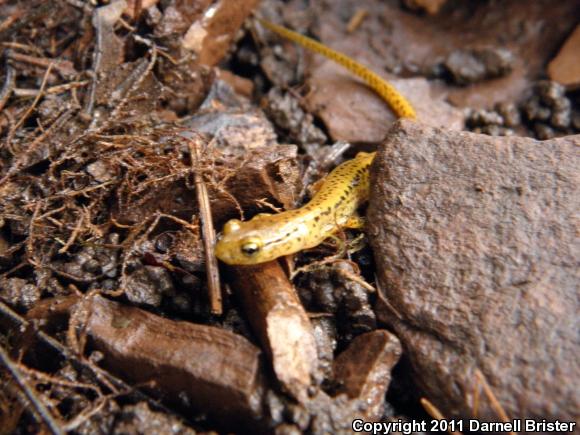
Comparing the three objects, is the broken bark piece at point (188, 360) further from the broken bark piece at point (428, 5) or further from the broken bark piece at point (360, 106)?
the broken bark piece at point (428, 5)

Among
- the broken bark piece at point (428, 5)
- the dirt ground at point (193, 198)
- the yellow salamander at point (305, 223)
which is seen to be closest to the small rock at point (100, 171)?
the dirt ground at point (193, 198)

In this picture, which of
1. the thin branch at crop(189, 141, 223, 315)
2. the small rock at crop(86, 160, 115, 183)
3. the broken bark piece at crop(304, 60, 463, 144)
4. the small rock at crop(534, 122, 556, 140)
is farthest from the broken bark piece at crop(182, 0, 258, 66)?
the small rock at crop(534, 122, 556, 140)

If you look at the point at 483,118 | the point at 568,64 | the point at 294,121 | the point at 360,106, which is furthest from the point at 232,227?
the point at 568,64


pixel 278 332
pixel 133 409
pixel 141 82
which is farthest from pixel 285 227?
pixel 141 82

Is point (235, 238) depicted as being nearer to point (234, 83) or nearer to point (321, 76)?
point (234, 83)

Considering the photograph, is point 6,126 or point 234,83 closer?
point 6,126
